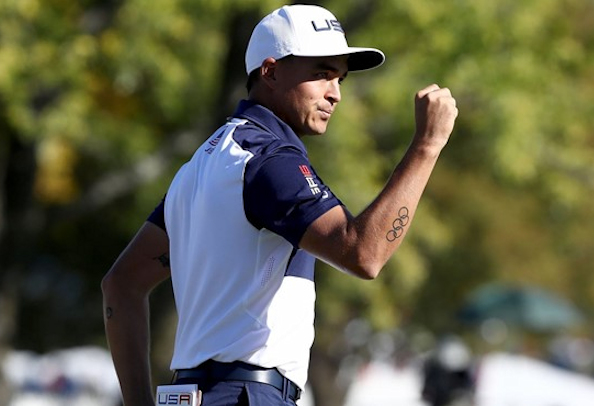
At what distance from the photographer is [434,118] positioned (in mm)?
4340

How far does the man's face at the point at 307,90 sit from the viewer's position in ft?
15.2

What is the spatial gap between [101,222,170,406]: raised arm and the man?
0.17 meters

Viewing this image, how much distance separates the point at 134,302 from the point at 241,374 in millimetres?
685

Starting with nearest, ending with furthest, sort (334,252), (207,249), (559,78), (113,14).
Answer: (334,252) → (207,249) → (113,14) → (559,78)

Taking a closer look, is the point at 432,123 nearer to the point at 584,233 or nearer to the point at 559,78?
the point at 559,78

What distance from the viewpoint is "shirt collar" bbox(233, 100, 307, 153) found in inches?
181

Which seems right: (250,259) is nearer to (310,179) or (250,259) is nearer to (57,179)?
(310,179)

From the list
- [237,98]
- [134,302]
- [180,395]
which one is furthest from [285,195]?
[237,98]

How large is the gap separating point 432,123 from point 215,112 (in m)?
14.1

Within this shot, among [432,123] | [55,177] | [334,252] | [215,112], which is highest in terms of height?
[55,177]

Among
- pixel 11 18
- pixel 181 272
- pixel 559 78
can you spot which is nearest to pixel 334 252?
pixel 181 272

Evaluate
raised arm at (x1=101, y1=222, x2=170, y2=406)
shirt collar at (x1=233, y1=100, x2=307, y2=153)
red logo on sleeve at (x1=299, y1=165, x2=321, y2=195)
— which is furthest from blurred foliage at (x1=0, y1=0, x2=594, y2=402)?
red logo on sleeve at (x1=299, y1=165, x2=321, y2=195)

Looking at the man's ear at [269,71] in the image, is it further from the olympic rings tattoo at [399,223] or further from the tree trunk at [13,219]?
the tree trunk at [13,219]

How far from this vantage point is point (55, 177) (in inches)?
958
